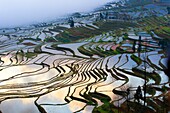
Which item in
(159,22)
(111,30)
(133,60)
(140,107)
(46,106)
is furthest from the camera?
(159,22)

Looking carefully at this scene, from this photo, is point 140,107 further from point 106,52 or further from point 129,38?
point 129,38

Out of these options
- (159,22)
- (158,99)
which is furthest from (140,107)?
(159,22)

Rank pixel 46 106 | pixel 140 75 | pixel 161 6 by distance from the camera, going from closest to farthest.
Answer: pixel 46 106 → pixel 140 75 → pixel 161 6

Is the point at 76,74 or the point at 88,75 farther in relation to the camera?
the point at 76,74

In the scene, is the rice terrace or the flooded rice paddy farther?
the flooded rice paddy

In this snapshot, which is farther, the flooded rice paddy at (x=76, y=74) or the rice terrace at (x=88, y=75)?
the flooded rice paddy at (x=76, y=74)

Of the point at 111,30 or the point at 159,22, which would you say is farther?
the point at 159,22
